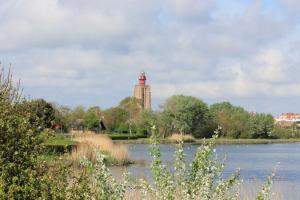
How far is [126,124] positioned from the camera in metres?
94.2

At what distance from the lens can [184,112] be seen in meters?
85.2

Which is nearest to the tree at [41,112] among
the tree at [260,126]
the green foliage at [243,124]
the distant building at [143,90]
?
the green foliage at [243,124]

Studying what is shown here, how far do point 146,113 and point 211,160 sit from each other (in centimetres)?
8403

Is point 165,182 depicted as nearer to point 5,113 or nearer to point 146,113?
point 5,113

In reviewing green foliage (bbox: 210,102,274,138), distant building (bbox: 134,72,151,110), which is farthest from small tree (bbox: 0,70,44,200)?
distant building (bbox: 134,72,151,110)

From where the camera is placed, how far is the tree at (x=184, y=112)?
84312mm

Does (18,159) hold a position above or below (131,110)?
below

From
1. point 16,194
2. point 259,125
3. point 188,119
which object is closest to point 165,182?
point 16,194

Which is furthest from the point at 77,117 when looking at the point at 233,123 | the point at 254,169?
the point at 254,169

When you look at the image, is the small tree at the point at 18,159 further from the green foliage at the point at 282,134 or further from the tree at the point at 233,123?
the green foliage at the point at 282,134

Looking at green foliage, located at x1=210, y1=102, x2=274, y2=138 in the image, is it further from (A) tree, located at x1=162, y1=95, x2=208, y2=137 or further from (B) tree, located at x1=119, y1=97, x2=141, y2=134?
(B) tree, located at x1=119, y1=97, x2=141, y2=134

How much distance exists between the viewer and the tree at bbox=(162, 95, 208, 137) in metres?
84.3

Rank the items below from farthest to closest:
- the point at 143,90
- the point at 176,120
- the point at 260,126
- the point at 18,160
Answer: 1. the point at 143,90
2. the point at 260,126
3. the point at 176,120
4. the point at 18,160

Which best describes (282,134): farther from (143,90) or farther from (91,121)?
(143,90)
